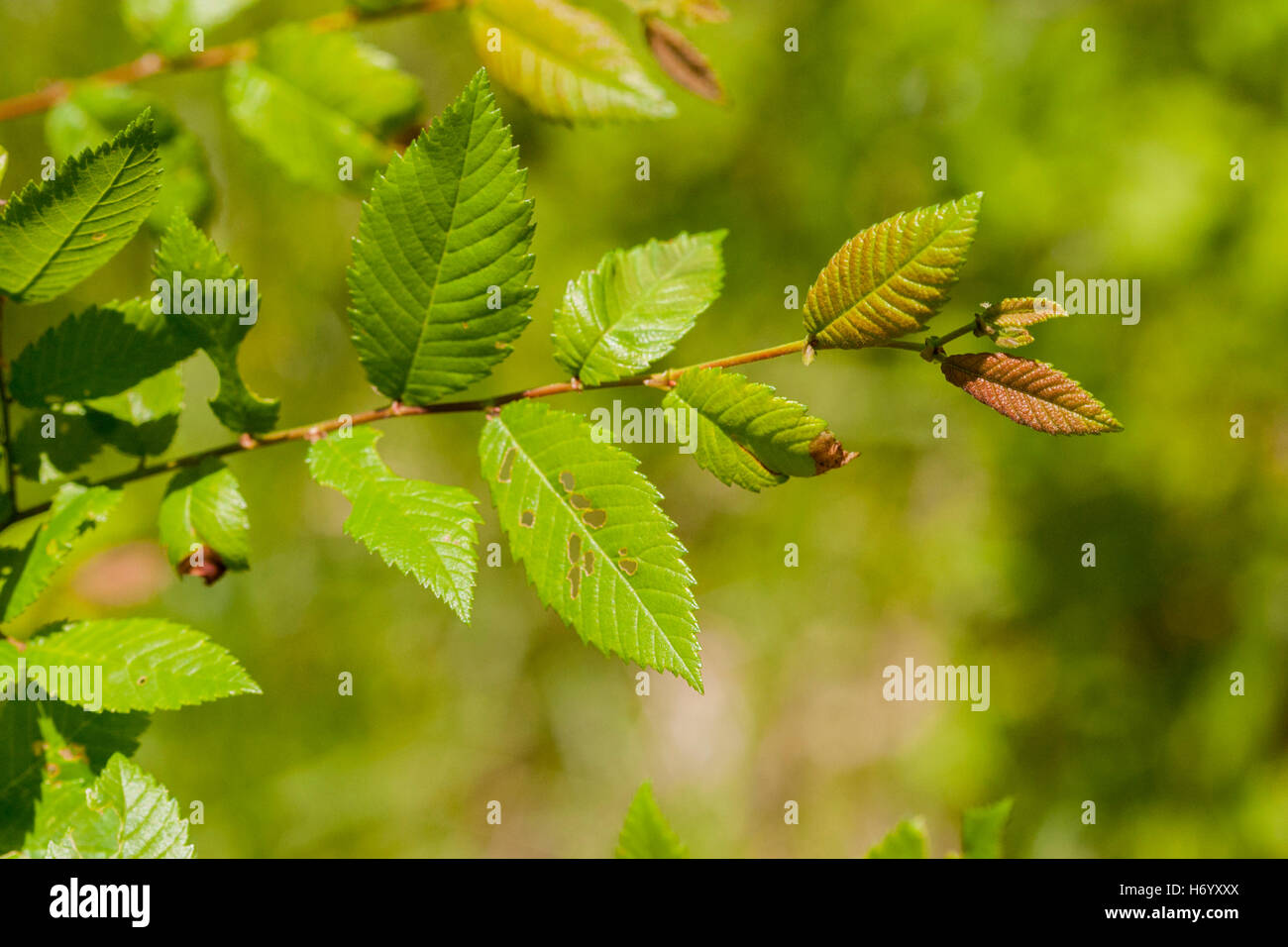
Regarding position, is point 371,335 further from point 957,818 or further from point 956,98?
point 957,818

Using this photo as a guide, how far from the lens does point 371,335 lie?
3.18ft

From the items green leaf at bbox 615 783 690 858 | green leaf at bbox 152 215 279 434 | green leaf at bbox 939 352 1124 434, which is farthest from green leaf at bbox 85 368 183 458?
green leaf at bbox 939 352 1124 434

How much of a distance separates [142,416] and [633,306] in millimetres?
685

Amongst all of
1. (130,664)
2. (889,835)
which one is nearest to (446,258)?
(130,664)

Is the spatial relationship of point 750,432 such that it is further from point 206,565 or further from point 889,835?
point 206,565

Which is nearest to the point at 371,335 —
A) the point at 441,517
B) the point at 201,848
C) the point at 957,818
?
the point at 441,517

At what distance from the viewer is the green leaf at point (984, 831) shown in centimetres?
101

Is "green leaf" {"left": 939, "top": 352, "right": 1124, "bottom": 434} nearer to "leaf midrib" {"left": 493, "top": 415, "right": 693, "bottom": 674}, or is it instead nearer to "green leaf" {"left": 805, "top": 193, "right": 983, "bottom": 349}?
"green leaf" {"left": 805, "top": 193, "right": 983, "bottom": 349}

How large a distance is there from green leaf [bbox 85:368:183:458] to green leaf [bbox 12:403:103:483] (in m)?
0.02

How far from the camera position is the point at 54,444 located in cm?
111

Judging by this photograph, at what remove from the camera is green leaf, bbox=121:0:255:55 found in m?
1.44

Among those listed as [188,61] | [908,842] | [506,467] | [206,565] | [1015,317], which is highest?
[188,61]

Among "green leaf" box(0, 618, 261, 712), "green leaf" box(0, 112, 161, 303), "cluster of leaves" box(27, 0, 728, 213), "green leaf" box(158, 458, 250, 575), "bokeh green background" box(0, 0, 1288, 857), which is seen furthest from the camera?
"bokeh green background" box(0, 0, 1288, 857)

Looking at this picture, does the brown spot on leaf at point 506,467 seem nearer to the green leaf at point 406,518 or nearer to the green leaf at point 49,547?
the green leaf at point 406,518
